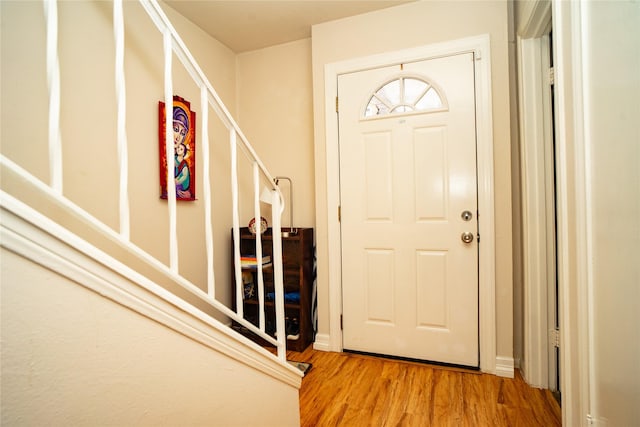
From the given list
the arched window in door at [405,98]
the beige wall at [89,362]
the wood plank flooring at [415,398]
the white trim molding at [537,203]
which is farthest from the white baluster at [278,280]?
the white trim molding at [537,203]

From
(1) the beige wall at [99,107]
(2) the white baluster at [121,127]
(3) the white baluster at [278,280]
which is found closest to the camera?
(2) the white baluster at [121,127]

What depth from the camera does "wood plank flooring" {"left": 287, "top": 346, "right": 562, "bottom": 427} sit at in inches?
62.9

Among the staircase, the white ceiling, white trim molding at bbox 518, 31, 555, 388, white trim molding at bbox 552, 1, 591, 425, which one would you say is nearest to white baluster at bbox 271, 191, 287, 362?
the staircase

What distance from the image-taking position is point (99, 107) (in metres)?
1.76

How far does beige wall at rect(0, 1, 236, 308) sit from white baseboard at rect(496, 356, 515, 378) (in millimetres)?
2178

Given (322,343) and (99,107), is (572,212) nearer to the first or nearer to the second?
(322,343)

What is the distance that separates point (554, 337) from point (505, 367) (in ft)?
1.29

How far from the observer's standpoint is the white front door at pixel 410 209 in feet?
6.97

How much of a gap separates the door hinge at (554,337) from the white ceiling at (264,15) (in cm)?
237

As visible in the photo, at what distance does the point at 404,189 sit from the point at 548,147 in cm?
88

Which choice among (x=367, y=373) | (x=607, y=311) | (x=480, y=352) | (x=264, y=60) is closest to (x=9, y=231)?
(x=607, y=311)

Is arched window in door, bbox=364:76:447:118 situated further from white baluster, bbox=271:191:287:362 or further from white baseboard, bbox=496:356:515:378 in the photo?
white baseboard, bbox=496:356:515:378

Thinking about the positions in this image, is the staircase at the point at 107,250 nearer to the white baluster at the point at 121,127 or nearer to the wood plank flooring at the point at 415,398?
the white baluster at the point at 121,127

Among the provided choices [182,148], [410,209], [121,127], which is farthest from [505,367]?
[182,148]
